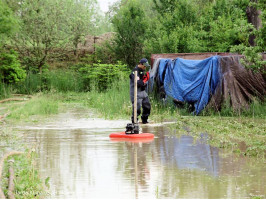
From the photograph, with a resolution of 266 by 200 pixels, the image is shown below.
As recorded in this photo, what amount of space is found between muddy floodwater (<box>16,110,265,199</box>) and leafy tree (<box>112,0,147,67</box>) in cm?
1948

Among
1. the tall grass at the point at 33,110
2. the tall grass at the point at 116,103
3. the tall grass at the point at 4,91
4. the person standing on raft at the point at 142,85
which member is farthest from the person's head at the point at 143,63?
the tall grass at the point at 4,91

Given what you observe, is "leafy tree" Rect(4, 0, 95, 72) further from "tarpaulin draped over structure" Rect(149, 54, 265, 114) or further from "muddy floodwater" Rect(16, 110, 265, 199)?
"muddy floodwater" Rect(16, 110, 265, 199)

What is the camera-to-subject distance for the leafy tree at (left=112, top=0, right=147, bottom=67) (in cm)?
3372

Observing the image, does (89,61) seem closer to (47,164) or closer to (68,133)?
(68,133)

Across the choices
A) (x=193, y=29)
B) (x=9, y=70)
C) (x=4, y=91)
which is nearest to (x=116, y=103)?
(x=193, y=29)

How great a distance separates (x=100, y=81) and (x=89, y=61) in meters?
5.33

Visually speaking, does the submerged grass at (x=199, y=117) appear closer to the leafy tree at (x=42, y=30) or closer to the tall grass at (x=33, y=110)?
the tall grass at (x=33, y=110)

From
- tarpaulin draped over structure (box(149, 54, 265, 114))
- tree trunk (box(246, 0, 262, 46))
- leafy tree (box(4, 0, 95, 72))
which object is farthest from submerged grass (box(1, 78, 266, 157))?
leafy tree (box(4, 0, 95, 72))

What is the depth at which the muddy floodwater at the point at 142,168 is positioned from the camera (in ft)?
25.4

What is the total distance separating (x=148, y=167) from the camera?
9.75 meters

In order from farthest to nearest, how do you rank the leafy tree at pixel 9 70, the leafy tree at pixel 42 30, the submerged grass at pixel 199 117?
the leafy tree at pixel 42 30 < the leafy tree at pixel 9 70 < the submerged grass at pixel 199 117

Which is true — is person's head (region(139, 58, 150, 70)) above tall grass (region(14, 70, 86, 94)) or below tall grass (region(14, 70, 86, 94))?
above

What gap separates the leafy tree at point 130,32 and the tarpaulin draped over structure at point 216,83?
12661 millimetres

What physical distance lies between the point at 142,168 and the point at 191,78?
38.6ft
